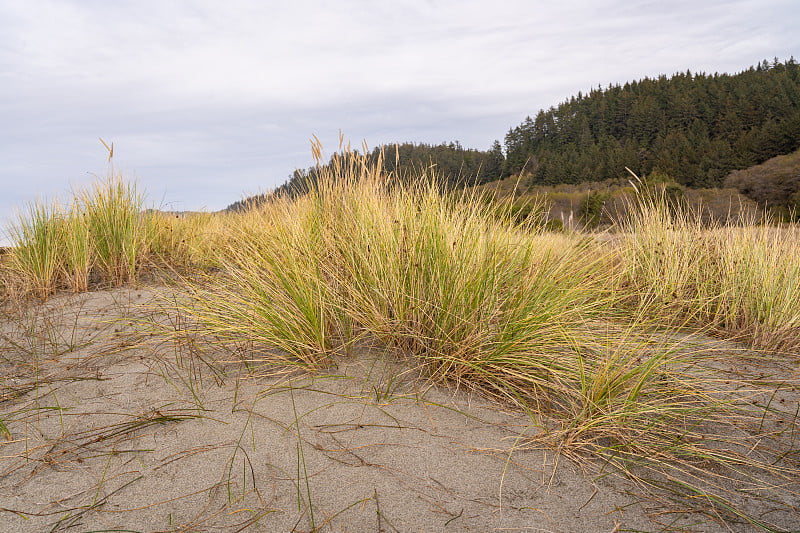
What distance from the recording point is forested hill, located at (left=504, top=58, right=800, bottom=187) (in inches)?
1347

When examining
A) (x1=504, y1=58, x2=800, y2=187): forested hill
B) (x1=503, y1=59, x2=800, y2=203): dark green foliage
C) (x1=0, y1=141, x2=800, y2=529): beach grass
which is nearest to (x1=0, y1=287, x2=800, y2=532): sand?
(x1=0, y1=141, x2=800, y2=529): beach grass

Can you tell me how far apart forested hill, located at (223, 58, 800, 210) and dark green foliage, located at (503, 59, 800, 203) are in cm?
8

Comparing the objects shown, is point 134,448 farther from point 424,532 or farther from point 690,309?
point 690,309

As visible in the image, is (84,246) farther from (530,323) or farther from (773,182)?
(773,182)

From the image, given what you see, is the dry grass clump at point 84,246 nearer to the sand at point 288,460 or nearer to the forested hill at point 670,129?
the sand at point 288,460

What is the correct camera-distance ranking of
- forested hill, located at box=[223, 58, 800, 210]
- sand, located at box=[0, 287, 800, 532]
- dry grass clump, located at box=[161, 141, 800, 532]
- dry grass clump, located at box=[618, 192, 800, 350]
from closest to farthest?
1. sand, located at box=[0, 287, 800, 532]
2. dry grass clump, located at box=[161, 141, 800, 532]
3. dry grass clump, located at box=[618, 192, 800, 350]
4. forested hill, located at box=[223, 58, 800, 210]

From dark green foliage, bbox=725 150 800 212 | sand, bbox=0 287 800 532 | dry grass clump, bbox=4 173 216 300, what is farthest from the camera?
dark green foliage, bbox=725 150 800 212

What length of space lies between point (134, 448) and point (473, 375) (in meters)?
1.44

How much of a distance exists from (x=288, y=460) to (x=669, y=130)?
5609cm

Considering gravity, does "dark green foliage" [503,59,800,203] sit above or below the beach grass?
above

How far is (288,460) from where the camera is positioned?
5.33 feet

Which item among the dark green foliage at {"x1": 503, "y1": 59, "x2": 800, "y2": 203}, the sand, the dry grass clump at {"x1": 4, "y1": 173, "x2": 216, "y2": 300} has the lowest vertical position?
the sand

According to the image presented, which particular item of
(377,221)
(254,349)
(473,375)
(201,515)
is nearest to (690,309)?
(473,375)

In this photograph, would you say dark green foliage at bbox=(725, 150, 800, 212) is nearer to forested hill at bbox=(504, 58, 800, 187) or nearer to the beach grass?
forested hill at bbox=(504, 58, 800, 187)
